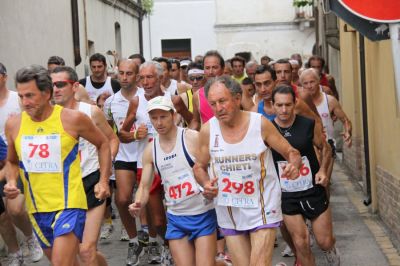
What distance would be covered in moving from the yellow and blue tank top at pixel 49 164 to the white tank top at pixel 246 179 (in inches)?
40.4

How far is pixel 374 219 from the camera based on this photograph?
11430mm

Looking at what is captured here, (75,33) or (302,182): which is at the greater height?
(75,33)

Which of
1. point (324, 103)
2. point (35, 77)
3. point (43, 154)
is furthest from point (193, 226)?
point (324, 103)

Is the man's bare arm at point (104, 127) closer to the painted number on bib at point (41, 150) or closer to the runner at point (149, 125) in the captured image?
the runner at point (149, 125)

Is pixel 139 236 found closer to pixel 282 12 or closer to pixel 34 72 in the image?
pixel 34 72

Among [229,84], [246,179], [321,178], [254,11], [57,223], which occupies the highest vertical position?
[254,11]

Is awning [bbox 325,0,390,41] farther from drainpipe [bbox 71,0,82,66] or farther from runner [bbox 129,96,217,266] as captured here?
drainpipe [bbox 71,0,82,66]

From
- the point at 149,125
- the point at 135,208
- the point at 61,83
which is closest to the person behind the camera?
the point at 135,208

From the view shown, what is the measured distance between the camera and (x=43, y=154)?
6500 mm

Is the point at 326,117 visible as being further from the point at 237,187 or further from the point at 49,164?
the point at 49,164

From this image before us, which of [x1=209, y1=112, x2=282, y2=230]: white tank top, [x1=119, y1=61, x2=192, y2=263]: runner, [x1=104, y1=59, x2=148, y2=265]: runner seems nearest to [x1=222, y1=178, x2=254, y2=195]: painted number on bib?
[x1=209, y1=112, x2=282, y2=230]: white tank top

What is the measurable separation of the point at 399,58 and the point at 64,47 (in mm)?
12028

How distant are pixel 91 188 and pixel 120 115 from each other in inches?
101

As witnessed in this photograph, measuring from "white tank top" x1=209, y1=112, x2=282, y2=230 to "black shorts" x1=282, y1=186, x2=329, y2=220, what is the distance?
1212 mm
